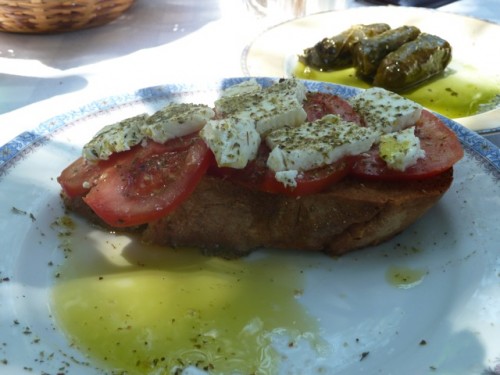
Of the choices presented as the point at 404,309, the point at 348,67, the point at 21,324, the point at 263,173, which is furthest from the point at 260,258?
the point at 348,67

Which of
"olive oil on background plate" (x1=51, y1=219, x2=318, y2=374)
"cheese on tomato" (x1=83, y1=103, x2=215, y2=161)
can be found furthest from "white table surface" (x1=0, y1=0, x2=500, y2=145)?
"olive oil on background plate" (x1=51, y1=219, x2=318, y2=374)

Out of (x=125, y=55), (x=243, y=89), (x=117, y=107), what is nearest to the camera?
(x=243, y=89)

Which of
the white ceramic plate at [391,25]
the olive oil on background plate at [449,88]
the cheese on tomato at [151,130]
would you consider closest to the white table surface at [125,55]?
the white ceramic plate at [391,25]

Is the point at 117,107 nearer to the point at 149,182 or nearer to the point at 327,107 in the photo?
the point at 149,182

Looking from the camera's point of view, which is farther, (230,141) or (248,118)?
(248,118)

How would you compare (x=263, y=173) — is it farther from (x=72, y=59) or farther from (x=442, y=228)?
(x=72, y=59)

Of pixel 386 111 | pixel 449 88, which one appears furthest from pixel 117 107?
pixel 449 88

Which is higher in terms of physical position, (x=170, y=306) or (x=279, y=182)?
(x=279, y=182)

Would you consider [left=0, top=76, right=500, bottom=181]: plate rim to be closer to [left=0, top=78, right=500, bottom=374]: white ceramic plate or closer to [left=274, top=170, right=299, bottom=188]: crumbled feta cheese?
[left=0, top=78, right=500, bottom=374]: white ceramic plate
